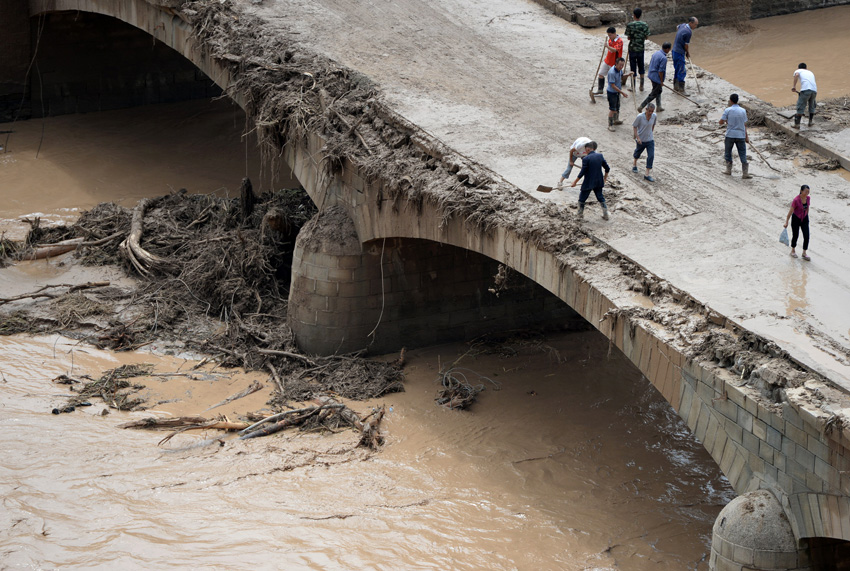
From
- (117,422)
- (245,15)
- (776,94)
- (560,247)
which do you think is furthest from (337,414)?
(776,94)

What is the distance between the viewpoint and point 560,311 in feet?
61.4

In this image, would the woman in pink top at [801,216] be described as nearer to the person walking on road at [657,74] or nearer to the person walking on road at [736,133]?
the person walking on road at [736,133]

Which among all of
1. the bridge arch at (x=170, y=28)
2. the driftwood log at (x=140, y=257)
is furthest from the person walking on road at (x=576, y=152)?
the driftwood log at (x=140, y=257)

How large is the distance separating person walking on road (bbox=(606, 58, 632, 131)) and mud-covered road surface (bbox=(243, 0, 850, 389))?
0.71 ft

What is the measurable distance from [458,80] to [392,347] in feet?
16.7

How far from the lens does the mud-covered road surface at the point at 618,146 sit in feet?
35.8

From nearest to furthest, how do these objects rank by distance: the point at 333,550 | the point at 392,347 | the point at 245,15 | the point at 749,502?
the point at 749,502 → the point at 333,550 → the point at 392,347 → the point at 245,15

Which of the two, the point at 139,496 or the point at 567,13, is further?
the point at 567,13

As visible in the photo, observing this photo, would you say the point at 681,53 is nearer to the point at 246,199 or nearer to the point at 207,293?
the point at 246,199

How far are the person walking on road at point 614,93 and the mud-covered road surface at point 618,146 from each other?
215mm

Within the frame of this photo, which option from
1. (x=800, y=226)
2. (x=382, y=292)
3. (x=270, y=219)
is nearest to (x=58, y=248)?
(x=270, y=219)

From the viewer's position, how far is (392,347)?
57.1 feet

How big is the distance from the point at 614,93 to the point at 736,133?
2418 mm

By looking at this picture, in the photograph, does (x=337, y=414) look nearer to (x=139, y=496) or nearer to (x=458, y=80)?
(x=139, y=496)
